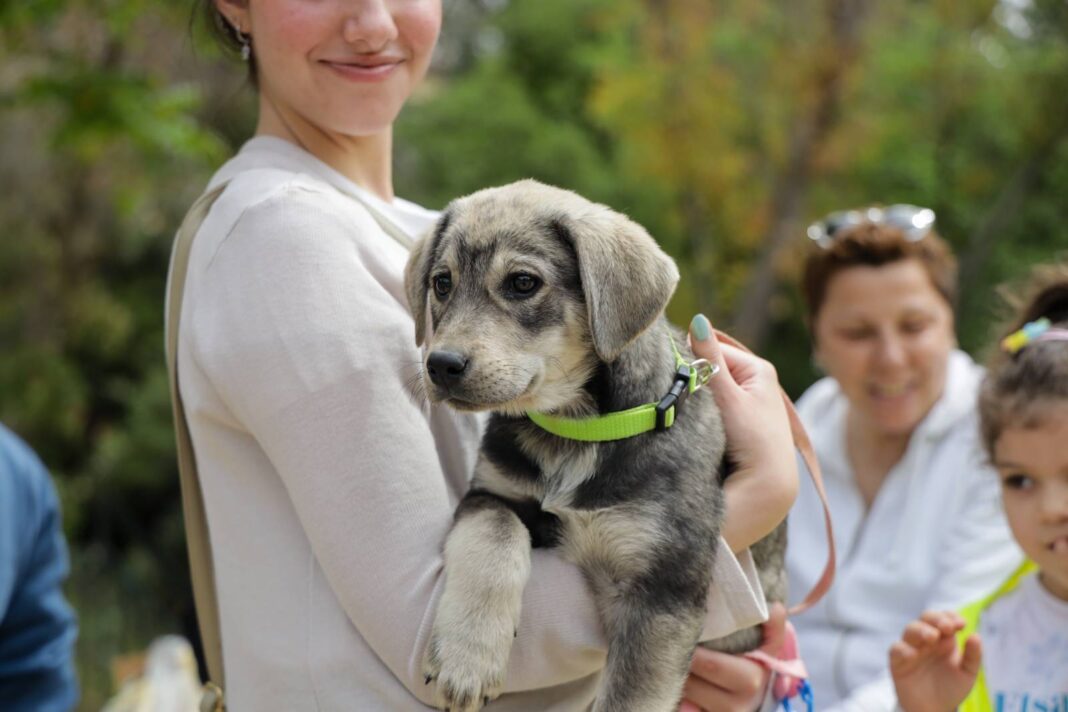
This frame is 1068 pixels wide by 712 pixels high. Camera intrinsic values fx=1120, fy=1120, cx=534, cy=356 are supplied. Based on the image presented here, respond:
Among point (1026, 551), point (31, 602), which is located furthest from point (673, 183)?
point (31, 602)

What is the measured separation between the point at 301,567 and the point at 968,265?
1274 cm

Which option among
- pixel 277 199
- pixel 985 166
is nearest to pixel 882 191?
pixel 985 166

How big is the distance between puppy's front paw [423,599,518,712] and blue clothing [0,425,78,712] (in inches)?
89.8

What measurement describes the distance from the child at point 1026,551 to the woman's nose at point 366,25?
2179mm

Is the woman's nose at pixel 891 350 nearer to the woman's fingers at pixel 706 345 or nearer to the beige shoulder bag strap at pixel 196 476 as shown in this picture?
the woman's fingers at pixel 706 345

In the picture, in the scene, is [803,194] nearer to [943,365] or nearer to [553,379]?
[943,365]

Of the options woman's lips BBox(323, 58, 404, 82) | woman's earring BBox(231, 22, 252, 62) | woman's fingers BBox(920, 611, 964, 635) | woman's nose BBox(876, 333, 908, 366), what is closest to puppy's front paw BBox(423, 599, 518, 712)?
woman's lips BBox(323, 58, 404, 82)

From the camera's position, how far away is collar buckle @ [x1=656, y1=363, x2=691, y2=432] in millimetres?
2416

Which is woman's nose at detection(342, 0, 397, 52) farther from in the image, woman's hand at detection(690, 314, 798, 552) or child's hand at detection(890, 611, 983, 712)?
child's hand at detection(890, 611, 983, 712)

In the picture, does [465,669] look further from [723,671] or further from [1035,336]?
[1035,336]

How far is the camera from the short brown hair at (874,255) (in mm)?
4695

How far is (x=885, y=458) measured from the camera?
4535mm

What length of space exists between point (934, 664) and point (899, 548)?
103cm

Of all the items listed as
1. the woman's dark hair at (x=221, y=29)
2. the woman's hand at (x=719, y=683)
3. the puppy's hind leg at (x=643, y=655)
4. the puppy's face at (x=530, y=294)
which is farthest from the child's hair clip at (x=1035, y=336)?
the woman's dark hair at (x=221, y=29)
